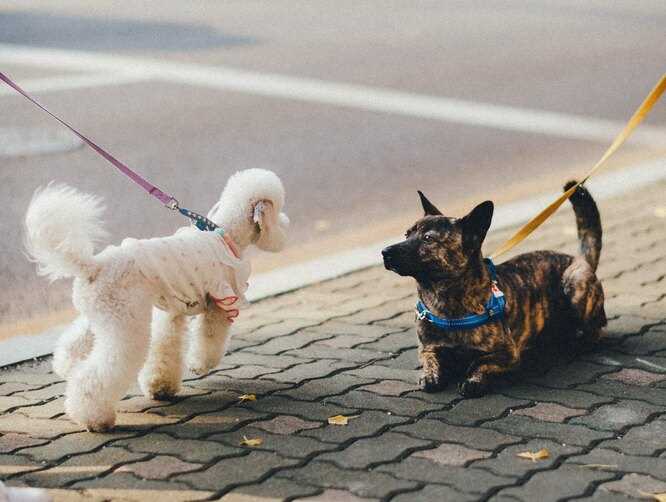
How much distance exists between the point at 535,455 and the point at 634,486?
0.42 metres

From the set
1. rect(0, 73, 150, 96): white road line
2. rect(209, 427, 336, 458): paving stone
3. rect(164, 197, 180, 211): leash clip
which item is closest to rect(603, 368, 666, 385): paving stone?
rect(209, 427, 336, 458): paving stone

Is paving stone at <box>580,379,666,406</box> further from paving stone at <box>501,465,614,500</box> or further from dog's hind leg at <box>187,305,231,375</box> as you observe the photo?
dog's hind leg at <box>187,305,231,375</box>

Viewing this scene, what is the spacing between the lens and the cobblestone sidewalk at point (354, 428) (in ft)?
13.7

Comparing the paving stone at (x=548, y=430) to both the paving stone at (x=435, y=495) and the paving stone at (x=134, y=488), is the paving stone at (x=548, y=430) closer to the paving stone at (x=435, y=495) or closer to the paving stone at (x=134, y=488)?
the paving stone at (x=435, y=495)

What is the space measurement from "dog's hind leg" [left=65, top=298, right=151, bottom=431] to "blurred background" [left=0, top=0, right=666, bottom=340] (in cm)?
188

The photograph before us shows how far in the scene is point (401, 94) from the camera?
512 inches

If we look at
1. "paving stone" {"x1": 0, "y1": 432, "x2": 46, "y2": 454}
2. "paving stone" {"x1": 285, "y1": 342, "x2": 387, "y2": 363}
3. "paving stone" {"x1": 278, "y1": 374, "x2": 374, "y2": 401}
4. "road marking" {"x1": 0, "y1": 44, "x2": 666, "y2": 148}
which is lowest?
"paving stone" {"x1": 278, "y1": 374, "x2": 374, "y2": 401}

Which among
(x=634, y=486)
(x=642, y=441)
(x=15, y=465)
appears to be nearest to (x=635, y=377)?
(x=642, y=441)

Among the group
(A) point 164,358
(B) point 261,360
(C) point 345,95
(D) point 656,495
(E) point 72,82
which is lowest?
(D) point 656,495

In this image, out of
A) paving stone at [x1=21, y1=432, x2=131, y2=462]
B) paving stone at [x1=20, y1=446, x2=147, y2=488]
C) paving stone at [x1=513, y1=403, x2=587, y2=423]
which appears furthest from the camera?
paving stone at [x1=513, y1=403, x2=587, y2=423]

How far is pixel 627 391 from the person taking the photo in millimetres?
5113

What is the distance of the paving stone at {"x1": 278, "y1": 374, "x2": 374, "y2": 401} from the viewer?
5145 mm

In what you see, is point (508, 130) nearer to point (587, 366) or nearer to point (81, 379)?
point (587, 366)

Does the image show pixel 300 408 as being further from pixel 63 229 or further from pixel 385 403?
pixel 63 229
